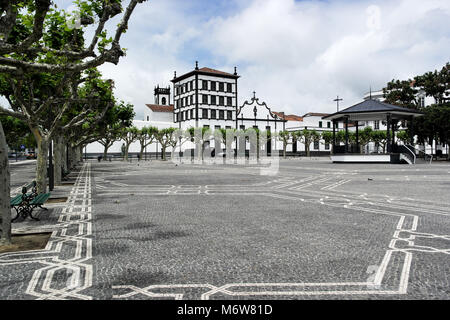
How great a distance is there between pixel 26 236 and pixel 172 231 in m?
2.84

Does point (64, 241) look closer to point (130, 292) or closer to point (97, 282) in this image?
point (97, 282)

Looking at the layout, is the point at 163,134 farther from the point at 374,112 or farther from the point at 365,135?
the point at 365,135

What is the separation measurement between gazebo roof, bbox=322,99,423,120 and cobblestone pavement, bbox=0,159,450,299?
1035 inches

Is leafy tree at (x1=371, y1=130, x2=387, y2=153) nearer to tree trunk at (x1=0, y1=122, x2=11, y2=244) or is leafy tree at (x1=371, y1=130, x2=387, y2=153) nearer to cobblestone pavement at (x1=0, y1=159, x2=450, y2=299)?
cobblestone pavement at (x1=0, y1=159, x2=450, y2=299)

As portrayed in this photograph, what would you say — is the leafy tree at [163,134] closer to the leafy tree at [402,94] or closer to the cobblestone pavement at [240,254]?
the leafy tree at [402,94]

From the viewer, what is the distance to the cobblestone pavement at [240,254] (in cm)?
399

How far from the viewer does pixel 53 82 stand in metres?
13.7

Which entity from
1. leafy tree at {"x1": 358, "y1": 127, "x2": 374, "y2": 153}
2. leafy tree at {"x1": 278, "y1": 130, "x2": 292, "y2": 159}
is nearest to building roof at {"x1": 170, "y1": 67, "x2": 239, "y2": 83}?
leafy tree at {"x1": 278, "y1": 130, "x2": 292, "y2": 159}

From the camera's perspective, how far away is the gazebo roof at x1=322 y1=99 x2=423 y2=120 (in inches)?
1331

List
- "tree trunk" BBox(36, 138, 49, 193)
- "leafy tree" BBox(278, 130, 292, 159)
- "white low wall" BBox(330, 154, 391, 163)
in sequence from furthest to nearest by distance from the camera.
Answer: "leafy tree" BBox(278, 130, 292, 159), "white low wall" BBox(330, 154, 391, 163), "tree trunk" BBox(36, 138, 49, 193)

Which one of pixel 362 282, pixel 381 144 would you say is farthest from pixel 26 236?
pixel 381 144

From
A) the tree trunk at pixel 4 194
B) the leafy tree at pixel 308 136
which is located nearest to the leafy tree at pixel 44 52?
the tree trunk at pixel 4 194

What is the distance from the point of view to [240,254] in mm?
5387

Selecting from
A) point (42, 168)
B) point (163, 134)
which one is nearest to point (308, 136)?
point (163, 134)
